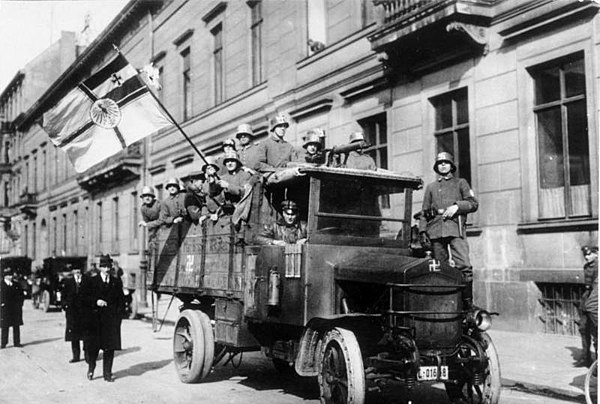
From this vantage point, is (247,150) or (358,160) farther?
(247,150)

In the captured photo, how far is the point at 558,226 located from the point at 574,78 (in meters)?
2.34

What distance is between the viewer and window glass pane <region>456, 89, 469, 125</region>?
1224 centimetres

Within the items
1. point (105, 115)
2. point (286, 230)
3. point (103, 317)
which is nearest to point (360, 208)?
point (286, 230)

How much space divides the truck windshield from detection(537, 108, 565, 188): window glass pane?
4.93 m

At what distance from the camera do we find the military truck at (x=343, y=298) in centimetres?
551

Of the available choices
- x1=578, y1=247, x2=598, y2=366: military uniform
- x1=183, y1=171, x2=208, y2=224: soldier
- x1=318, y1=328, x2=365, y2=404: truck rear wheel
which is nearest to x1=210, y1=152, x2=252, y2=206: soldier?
x1=183, y1=171, x2=208, y2=224: soldier

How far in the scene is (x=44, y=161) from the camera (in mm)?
42969

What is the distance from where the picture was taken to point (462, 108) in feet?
40.5

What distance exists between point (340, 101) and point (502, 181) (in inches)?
210

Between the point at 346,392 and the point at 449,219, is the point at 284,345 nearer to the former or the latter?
the point at 346,392

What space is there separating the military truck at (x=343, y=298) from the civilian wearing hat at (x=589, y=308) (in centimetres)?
197

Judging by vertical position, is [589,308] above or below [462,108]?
below

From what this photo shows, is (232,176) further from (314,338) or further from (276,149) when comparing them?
(314,338)

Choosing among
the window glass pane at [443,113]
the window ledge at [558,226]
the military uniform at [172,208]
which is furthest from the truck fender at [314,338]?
the window glass pane at [443,113]
